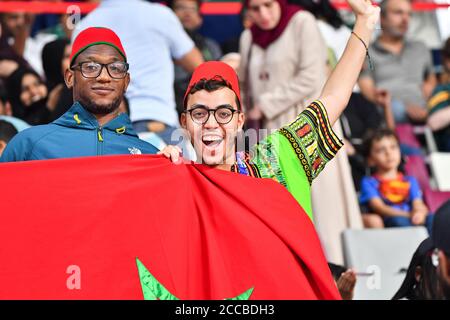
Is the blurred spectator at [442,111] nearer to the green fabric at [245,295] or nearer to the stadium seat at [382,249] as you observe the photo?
the stadium seat at [382,249]

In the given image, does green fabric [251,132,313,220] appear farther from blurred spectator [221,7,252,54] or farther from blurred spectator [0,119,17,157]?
blurred spectator [221,7,252,54]

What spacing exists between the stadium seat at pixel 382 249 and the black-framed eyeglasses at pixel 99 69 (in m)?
2.83

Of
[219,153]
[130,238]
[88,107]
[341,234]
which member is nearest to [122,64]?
[88,107]

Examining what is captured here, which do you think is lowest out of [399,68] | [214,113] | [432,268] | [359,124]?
[432,268]

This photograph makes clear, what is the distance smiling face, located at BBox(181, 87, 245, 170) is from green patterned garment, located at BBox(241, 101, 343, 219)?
0.14 m

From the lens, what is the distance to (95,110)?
485 cm

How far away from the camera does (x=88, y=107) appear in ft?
15.9

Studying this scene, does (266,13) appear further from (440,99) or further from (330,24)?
(440,99)

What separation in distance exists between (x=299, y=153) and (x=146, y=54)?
9.58 feet

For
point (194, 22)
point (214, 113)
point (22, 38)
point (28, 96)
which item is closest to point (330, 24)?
point (194, 22)

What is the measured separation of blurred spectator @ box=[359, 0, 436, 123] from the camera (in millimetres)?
9750

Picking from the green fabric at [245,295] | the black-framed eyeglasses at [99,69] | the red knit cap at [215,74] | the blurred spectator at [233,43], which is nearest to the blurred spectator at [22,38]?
the blurred spectator at [233,43]
